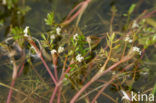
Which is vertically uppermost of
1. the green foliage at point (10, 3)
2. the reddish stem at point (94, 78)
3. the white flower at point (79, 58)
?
the green foliage at point (10, 3)

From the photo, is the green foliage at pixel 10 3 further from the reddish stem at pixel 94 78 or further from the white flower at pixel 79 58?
the reddish stem at pixel 94 78

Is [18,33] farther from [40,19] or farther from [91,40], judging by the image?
[91,40]

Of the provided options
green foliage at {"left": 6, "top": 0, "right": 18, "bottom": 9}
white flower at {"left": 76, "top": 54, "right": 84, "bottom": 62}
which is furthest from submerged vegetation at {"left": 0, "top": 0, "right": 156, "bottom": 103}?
green foliage at {"left": 6, "top": 0, "right": 18, "bottom": 9}

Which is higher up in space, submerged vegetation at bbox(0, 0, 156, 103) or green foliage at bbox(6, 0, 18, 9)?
green foliage at bbox(6, 0, 18, 9)

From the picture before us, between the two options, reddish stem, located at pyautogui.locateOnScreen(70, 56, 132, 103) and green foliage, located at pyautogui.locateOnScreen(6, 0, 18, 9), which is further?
green foliage, located at pyautogui.locateOnScreen(6, 0, 18, 9)

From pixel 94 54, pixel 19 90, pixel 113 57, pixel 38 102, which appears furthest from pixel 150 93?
pixel 19 90

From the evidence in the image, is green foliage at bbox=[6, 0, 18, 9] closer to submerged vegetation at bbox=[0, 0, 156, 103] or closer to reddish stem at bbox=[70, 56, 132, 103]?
submerged vegetation at bbox=[0, 0, 156, 103]

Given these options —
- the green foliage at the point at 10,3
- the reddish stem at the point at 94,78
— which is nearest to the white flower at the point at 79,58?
the reddish stem at the point at 94,78

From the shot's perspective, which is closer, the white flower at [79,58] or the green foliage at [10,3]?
the white flower at [79,58]

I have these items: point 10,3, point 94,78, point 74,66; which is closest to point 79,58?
point 74,66
